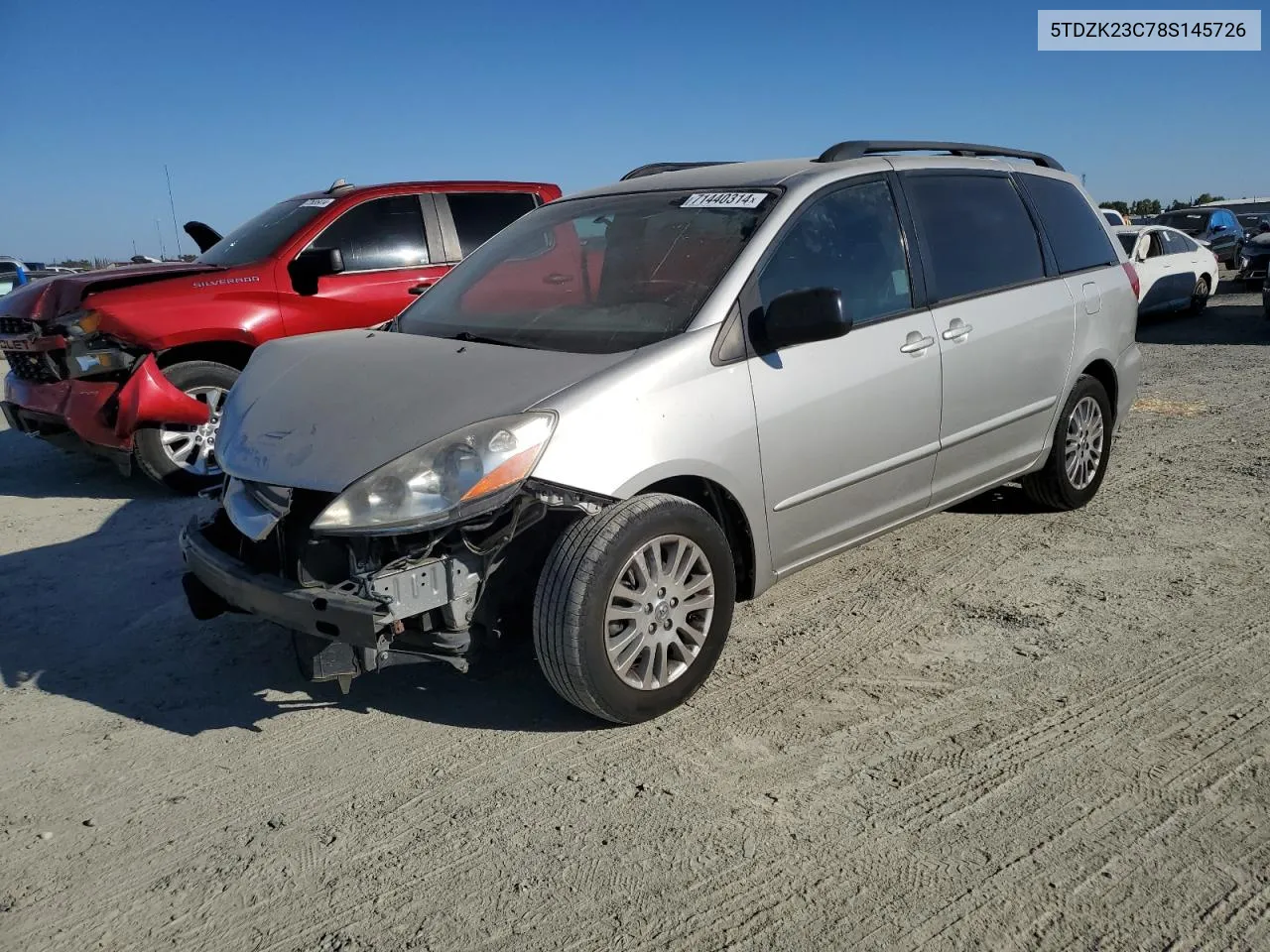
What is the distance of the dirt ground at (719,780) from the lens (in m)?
2.51

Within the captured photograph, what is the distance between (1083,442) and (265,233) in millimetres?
5669

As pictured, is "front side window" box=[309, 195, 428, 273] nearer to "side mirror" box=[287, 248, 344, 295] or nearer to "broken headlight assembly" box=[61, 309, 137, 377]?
"side mirror" box=[287, 248, 344, 295]

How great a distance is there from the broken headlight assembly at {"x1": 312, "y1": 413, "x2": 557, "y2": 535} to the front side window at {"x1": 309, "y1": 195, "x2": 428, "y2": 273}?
4559mm

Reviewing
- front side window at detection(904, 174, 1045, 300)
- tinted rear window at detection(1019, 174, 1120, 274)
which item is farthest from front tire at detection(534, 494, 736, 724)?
tinted rear window at detection(1019, 174, 1120, 274)

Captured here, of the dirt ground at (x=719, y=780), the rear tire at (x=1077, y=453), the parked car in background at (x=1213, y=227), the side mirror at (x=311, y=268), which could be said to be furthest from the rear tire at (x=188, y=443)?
the parked car in background at (x=1213, y=227)

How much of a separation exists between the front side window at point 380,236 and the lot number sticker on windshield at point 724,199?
3.79 meters

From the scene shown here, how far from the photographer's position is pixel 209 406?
22.0 feet

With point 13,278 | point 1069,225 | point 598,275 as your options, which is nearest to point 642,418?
point 598,275

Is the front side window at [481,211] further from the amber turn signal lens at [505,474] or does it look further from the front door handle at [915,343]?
the amber turn signal lens at [505,474]

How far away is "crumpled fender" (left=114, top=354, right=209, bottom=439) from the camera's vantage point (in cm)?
618

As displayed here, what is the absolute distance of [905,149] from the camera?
4.68 meters

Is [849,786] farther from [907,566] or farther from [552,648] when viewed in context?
[907,566]

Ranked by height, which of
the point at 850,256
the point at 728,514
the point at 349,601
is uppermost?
the point at 850,256

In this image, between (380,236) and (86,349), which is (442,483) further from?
(380,236)
